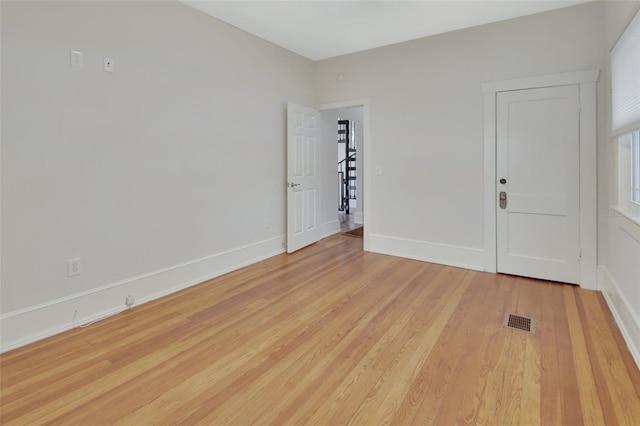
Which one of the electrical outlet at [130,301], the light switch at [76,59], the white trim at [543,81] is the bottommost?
the electrical outlet at [130,301]

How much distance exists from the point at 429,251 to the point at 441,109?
172 cm

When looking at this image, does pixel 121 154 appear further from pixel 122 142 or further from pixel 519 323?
pixel 519 323

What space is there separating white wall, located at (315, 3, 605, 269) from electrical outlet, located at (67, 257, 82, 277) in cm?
328

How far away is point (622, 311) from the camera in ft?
7.89

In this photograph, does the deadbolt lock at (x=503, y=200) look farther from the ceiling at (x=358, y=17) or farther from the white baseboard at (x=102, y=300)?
the white baseboard at (x=102, y=300)

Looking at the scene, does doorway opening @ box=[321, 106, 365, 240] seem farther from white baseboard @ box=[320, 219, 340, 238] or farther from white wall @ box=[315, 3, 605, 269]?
white wall @ box=[315, 3, 605, 269]

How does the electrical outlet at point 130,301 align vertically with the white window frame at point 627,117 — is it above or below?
below

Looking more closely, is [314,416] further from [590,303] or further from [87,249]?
[590,303]

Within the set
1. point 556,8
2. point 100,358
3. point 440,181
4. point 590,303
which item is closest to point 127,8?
point 100,358

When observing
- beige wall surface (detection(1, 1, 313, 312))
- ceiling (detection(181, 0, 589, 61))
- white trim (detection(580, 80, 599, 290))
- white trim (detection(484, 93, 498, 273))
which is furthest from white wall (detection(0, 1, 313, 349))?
white trim (detection(580, 80, 599, 290))

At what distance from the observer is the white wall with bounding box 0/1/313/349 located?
7.38 feet

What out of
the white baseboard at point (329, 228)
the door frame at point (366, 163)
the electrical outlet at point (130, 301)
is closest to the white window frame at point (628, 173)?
the door frame at point (366, 163)

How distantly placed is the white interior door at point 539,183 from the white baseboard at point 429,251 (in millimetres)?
274

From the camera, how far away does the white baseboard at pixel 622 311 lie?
6.75 feet
